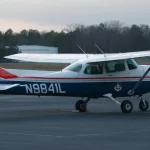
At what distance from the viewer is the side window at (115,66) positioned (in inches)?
930

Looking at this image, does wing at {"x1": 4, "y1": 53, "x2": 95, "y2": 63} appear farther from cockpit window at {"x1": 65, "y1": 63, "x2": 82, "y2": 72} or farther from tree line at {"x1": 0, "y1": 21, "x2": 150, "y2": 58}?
tree line at {"x1": 0, "y1": 21, "x2": 150, "y2": 58}

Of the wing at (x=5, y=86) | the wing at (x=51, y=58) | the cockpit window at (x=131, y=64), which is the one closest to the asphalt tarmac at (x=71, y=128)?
the wing at (x=5, y=86)

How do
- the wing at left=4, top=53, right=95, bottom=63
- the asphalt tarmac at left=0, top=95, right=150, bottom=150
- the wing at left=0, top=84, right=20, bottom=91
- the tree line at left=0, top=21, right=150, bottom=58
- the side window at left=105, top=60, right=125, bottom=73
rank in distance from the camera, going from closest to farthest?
1. the asphalt tarmac at left=0, top=95, right=150, bottom=150
2. the wing at left=0, top=84, right=20, bottom=91
3. the side window at left=105, top=60, right=125, bottom=73
4. the wing at left=4, top=53, right=95, bottom=63
5. the tree line at left=0, top=21, right=150, bottom=58

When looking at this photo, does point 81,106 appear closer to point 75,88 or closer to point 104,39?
point 75,88

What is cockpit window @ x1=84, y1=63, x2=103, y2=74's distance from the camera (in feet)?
77.2

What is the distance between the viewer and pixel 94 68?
23.6 m

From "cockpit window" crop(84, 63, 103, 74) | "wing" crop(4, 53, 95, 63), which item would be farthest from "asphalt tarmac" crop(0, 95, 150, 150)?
"wing" crop(4, 53, 95, 63)

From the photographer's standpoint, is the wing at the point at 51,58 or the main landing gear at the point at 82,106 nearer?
the main landing gear at the point at 82,106

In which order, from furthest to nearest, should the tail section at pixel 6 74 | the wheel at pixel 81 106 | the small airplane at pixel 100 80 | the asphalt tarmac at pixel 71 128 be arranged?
the wheel at pixel 81 106
the small airplane at pixel 100 80
the tail section at pixel 6 74
the asphalt tarmac at pixel 71 128

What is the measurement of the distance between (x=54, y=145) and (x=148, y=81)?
10.4 m

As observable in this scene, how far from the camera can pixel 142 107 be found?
79.2 ft

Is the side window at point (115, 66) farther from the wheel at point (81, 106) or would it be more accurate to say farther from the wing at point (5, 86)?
the wing at point (5, 86)

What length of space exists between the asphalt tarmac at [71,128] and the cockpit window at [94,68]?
4.78 feet

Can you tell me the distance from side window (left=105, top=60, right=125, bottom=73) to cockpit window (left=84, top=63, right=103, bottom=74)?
250mm
